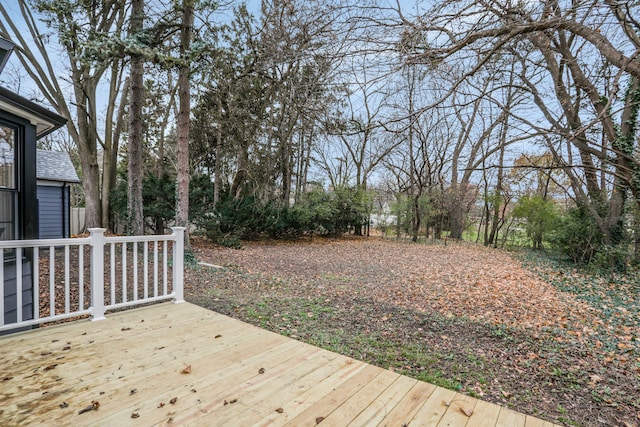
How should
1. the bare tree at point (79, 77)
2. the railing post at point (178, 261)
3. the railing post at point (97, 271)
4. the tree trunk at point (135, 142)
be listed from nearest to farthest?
the railing post at point (97, 271)
the railing post at point (178, 261)
the tree trunk at point (135, 142)
the bare tree at point (79, 77)

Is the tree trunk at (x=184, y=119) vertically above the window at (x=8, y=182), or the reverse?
the tree trunk at (x=184, y=119)

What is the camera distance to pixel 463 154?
15008 mm

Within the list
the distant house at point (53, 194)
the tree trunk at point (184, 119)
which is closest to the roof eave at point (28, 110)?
the tree trunk at point (184, 119)

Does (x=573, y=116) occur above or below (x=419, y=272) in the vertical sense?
above

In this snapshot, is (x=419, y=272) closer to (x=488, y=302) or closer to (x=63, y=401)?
(x=488, y=302)

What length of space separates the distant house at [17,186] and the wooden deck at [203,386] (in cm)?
96

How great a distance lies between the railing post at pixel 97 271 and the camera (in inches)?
112

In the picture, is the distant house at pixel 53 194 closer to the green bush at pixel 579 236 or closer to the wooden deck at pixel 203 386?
the wooden deck at pixel 203 386

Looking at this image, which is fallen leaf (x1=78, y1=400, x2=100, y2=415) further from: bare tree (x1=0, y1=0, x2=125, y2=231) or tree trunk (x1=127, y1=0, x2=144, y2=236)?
bare tree (x1=0, y1=0, x2=125, y2=231)

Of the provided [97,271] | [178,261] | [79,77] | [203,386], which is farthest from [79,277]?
[79,77]

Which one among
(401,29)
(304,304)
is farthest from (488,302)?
(401,29)

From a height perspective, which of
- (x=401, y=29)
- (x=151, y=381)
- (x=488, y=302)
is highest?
(x=401, y=29)

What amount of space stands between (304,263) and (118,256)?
14.0 ft

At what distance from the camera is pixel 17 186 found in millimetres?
3283
